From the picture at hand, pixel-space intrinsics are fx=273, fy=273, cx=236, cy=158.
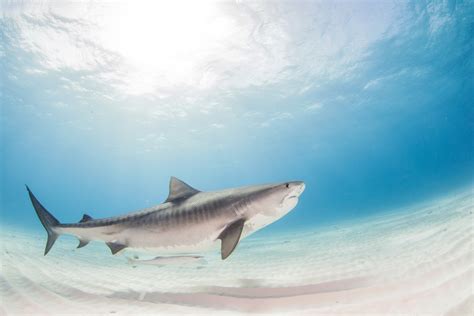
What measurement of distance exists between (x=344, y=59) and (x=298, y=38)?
6.83m

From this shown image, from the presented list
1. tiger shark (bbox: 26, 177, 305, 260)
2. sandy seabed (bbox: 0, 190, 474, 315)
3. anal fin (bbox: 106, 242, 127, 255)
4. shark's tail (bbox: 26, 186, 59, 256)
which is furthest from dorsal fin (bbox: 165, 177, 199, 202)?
shark's tail (bbox: 26, 186, 59, 256)

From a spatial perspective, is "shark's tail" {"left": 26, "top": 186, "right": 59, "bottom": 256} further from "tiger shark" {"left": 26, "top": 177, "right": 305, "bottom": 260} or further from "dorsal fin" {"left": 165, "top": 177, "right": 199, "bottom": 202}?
"dorsal fin" {"left": 165, "top": 177, "right": 199, "bottom": 202}


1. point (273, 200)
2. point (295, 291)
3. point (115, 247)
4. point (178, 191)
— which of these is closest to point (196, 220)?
point (178, 191)

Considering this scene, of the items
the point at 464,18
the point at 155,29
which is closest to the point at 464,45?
the point at 464,18

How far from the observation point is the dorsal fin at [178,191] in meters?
4.37

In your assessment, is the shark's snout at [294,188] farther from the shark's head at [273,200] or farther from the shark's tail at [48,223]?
the shark's tail at [48,223]

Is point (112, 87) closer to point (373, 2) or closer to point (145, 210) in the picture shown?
point (373, 2)

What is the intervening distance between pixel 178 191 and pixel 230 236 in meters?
1.46

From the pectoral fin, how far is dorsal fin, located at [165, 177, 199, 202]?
1.05 metres

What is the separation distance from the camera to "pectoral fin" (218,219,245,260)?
3.18 m

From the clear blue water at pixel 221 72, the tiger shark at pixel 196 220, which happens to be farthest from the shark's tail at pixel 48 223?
the clear blue water at pixel 221 72

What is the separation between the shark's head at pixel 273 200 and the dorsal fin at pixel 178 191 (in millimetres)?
1193

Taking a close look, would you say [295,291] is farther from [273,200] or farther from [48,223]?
[48,223]

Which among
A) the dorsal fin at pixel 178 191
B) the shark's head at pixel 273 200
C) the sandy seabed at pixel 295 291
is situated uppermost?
the dorsal fin at pixel 178 191
